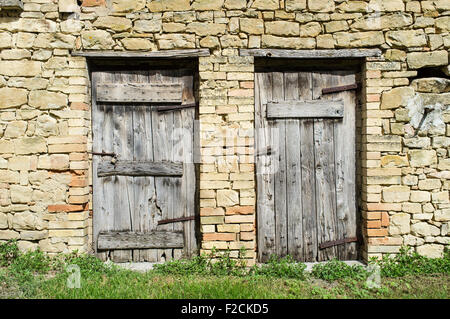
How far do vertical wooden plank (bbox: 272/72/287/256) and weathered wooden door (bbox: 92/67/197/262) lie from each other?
1.00m

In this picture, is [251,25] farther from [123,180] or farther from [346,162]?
[123,180]

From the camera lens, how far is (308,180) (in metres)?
4.09

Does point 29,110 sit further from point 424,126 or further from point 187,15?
point 424,126

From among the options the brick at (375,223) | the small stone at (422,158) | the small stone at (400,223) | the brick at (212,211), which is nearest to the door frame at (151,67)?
the brick at (212,211)

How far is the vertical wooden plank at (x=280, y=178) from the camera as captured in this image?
4.07m

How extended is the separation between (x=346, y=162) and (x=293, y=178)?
67 cm

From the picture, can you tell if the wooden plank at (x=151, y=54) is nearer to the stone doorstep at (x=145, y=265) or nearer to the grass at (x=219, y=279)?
the grass at (x=219, y=279)

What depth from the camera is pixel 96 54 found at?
384 cm

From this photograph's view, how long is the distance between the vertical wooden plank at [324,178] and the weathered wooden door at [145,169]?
151cm

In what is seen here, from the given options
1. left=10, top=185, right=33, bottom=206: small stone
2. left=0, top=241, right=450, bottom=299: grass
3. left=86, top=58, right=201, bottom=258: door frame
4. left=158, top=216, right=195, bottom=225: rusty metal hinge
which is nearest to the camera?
left=0, top=241, right=450, bottom=299: grass

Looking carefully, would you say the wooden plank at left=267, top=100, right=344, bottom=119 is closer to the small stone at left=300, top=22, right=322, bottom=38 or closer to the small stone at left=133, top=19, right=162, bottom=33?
the small stone at left=300, top=22, right=322, bottom=38

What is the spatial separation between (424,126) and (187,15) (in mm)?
2975

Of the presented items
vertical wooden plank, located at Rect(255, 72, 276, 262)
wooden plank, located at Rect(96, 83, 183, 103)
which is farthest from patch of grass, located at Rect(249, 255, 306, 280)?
wooden plank, located at Rect(96, 83, 183, 103)

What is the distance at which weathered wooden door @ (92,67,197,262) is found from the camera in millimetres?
4035
